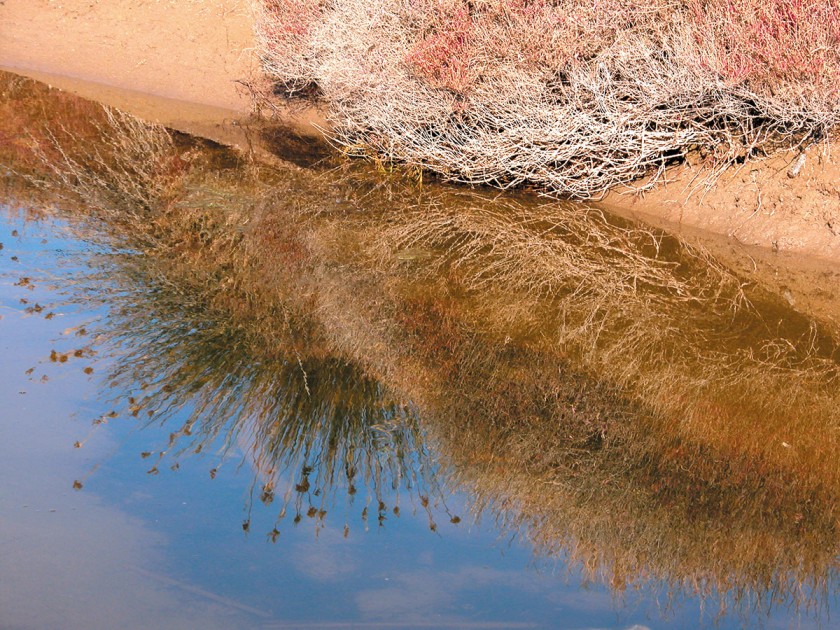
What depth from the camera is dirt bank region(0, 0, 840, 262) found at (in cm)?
1113

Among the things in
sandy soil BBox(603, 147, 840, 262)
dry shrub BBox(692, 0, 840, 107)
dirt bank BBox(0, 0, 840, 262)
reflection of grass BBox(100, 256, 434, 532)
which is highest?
dirt bank BBox(0, 0, 840, 262)

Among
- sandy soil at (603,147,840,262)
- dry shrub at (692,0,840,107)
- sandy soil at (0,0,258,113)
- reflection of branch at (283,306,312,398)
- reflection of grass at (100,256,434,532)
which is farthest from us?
sandy soil at (0,0,258,113)

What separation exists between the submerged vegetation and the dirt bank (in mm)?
435

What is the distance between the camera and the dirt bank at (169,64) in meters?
11.1

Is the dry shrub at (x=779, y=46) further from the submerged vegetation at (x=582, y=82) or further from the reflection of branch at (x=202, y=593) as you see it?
the reflection of branch at (x=202, y=593)

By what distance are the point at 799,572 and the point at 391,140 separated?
744 cm

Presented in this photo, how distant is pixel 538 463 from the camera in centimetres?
638

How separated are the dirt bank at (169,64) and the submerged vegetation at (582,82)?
44 cm

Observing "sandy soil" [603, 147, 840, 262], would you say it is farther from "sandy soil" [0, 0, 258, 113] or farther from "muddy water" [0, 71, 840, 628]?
"sandy soil" [0, 0, 258, 113]

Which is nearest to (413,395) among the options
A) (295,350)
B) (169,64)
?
(295,350)

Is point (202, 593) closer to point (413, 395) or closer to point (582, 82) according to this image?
point (413, 395)

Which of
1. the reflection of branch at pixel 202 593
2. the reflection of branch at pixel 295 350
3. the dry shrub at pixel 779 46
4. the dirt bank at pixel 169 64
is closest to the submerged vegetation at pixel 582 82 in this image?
the dry shrub at pixel 779 46

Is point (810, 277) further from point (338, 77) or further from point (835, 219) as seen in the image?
point (338, 77)

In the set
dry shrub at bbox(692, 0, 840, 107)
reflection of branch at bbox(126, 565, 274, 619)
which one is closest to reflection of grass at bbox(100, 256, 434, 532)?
reflection of branch at bbox(126, 565, 274, 619)
